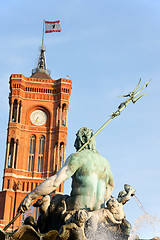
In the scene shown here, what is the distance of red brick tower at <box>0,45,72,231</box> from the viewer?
5553 cm

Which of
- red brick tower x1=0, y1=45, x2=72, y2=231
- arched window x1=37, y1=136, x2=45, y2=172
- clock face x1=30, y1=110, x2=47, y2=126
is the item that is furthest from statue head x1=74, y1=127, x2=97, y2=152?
Result: clock face x1=30, y1=110, x2=47, y2=126

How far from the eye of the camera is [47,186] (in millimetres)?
5586

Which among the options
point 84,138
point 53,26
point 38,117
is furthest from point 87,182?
point 53,26

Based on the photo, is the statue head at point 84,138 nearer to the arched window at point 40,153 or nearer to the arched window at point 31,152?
the arched window at point 40,153

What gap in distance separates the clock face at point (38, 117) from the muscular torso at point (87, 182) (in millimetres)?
53815

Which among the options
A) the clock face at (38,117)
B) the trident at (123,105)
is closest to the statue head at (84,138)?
the trident at (123,105)

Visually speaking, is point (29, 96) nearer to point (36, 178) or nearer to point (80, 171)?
point (36, 178)

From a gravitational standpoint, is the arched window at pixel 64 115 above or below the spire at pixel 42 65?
below

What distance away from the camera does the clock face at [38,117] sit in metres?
59.6

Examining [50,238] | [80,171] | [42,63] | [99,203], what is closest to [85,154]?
[80,171]

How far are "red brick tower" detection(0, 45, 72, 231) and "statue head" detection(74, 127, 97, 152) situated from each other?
48714 mm

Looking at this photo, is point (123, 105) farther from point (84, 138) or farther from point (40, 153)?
point (40, 153)

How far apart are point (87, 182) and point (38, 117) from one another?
54230 mm

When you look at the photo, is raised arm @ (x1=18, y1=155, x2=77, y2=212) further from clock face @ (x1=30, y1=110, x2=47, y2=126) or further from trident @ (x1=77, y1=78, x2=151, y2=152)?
clock face @ (x1=30, y1=110, x2=47, y2=126)
